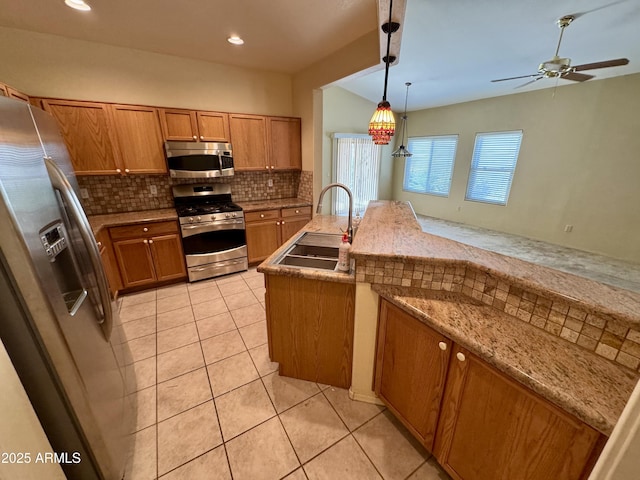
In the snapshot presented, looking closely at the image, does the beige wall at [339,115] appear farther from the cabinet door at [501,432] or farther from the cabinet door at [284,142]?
the cabinet door at [501,432]

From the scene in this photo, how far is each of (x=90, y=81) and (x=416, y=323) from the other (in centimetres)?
399

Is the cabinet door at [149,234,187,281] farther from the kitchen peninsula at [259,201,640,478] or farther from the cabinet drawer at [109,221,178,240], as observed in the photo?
the kitchen peninsula at [259,201,640,478]

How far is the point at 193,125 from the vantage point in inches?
122

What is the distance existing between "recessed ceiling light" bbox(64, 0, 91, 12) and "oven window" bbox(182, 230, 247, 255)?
215 cm

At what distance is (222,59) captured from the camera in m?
3.17

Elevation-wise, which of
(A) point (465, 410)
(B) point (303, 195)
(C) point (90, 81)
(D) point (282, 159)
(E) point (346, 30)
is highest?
(E) point (346, 30)

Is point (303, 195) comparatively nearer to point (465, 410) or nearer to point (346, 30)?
point (346, 30)

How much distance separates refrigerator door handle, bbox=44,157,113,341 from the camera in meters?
1.02

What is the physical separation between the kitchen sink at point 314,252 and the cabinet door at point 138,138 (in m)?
2.18

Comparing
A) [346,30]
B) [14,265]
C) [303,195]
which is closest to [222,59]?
[346,30]

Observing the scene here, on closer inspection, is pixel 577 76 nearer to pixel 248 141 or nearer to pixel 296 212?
pixel 296 212

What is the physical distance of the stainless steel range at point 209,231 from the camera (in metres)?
3.06

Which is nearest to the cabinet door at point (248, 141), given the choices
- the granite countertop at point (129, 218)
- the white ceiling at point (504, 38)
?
the granite countertop at point (129, 218)

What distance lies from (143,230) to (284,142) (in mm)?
2207
